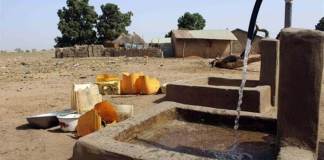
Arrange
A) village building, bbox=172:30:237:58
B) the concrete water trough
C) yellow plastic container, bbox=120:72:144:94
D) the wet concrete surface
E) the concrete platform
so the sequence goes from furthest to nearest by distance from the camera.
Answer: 1. village building, bbox=172:30:237:58
2. yellow plastic container, bbox=120:72:144:94
3. the concrete platform
4. the wet concrete surface
5. the concrete water trough

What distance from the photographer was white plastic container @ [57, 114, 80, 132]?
567 cm

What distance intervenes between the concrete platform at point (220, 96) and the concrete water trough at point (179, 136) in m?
1.89

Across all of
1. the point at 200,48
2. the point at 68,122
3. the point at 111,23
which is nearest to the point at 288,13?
the point at 68,122

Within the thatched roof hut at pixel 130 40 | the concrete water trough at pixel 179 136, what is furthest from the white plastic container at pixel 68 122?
the thatched roof hut at pixel 130 40

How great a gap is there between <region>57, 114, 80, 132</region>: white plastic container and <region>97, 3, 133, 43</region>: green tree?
3125 centimetres

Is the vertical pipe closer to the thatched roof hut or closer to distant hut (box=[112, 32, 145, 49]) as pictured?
distant hut (box=[112, 32, 145, 49])

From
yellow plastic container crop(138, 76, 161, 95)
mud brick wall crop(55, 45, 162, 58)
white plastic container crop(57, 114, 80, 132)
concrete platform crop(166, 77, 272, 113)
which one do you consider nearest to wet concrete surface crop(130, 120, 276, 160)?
white plastic container crop(57, 114, 80, 132)

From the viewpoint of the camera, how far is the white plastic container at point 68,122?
567 centimetres

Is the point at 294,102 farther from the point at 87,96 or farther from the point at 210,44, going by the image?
the point at 210,44

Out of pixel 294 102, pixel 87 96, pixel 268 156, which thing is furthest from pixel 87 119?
pixel 294 102

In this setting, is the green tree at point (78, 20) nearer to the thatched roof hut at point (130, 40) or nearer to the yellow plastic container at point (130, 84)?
the thatched roof hut at point (130, 40)

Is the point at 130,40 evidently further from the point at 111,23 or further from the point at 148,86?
the point at 148,86

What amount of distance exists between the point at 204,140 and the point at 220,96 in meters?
2.47

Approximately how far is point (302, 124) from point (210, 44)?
23.3m
